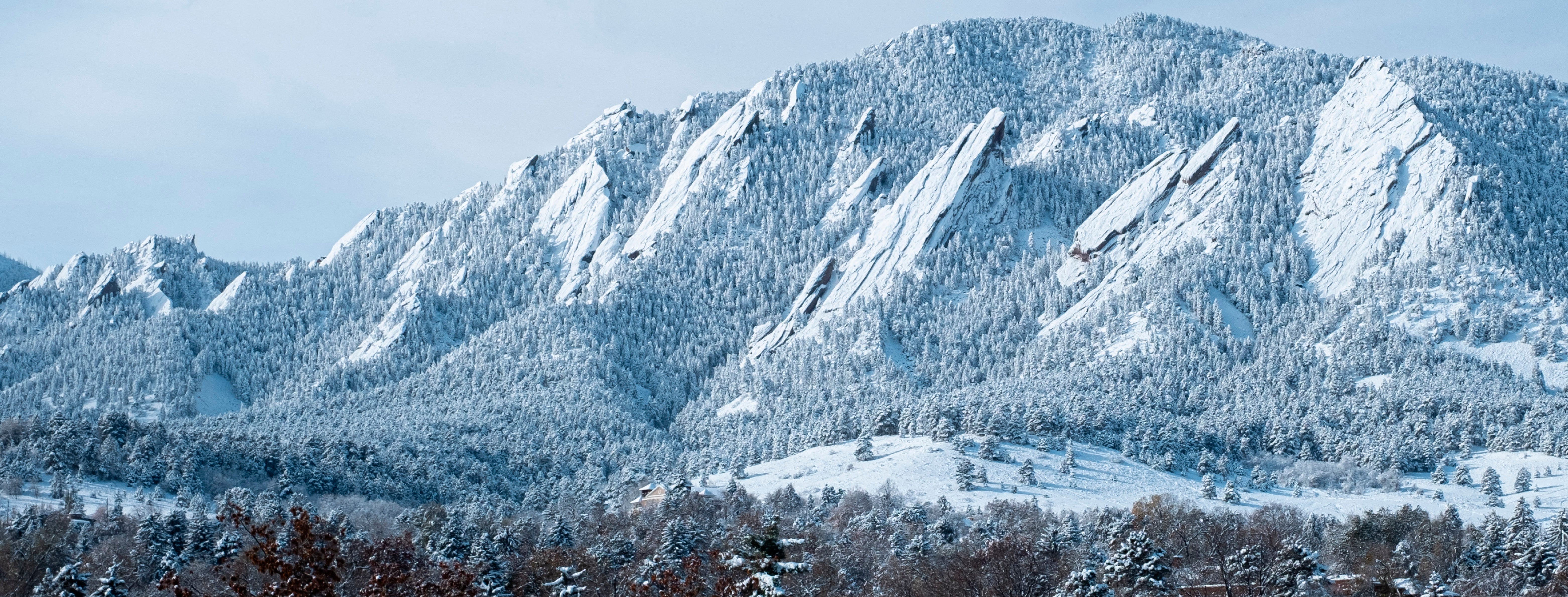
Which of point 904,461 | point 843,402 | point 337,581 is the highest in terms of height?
point 843,402

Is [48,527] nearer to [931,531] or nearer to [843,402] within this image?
[931,531]

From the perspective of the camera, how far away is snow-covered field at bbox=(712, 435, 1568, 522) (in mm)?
130000

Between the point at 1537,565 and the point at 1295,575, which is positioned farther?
the point at 1537,565

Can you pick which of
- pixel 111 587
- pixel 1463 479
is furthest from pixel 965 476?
pixel 111 587

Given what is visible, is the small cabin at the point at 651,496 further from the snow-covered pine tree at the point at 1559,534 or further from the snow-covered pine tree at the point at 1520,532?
the snow-covered pine tree at the point at 1559,534

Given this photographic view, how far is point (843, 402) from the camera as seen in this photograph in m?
189

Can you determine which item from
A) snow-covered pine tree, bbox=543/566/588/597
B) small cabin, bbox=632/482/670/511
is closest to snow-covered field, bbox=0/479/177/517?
small cabin, bbox=632/482/670/511

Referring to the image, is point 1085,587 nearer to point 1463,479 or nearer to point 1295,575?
point 1295,575

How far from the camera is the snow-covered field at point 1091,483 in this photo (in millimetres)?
130000

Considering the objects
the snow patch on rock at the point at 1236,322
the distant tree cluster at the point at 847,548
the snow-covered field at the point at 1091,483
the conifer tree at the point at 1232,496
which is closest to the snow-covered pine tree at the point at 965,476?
the snow-covered field at the point at 1091,483

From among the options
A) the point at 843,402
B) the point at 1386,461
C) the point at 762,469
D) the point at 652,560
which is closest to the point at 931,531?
the point at 652,560

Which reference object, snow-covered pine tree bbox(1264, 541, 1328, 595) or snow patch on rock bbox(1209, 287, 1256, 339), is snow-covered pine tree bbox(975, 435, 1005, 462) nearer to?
snow patch on rock bbox(1209, 287, 1256, 339)

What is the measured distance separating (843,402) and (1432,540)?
307 ft

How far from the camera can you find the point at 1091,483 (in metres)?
138
